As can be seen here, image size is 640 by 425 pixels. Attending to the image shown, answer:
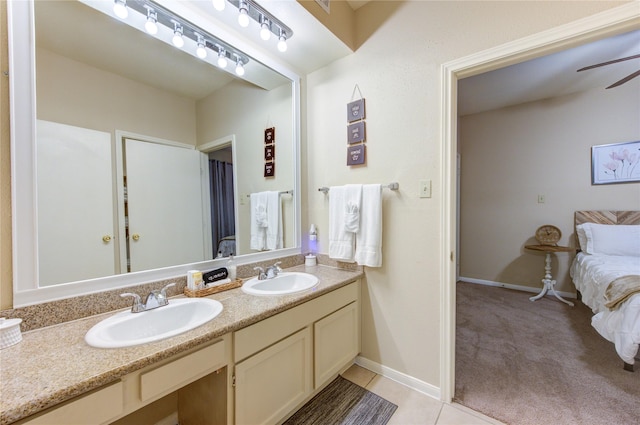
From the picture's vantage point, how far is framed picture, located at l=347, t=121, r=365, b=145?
1.87 metres

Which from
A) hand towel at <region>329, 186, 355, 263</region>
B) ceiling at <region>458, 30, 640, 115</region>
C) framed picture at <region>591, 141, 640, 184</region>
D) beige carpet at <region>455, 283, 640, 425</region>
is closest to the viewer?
beige carpet at <region>455, 283, 640, 425</region>

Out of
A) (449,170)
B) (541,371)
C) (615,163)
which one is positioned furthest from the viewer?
(615,163)


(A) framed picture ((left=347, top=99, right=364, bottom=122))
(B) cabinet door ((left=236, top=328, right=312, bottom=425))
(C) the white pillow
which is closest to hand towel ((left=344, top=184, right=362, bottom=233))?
(A) framed picture ((left=347, top=99, right=364, bottom=122))

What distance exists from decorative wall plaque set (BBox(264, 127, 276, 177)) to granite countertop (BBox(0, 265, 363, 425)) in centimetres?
112

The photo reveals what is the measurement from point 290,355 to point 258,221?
0.95 m

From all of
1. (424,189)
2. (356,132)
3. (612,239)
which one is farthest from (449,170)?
(612,239)

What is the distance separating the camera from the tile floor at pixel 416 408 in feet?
4.77

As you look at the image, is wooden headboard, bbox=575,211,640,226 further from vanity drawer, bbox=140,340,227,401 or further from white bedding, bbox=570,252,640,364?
vanity drawer, bbox=140,340,227,401

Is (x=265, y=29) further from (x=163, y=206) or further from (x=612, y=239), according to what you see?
(x=612, y=239)

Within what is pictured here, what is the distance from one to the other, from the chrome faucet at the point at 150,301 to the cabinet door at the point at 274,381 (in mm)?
465

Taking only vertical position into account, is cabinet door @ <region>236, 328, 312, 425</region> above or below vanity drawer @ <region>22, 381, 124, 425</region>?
below

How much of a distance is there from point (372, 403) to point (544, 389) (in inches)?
45.3

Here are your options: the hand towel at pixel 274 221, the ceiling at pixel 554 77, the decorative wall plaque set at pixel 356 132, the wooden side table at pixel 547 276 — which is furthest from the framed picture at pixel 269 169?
the wooden side table at pixel 547 276

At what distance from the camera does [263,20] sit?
155cm
